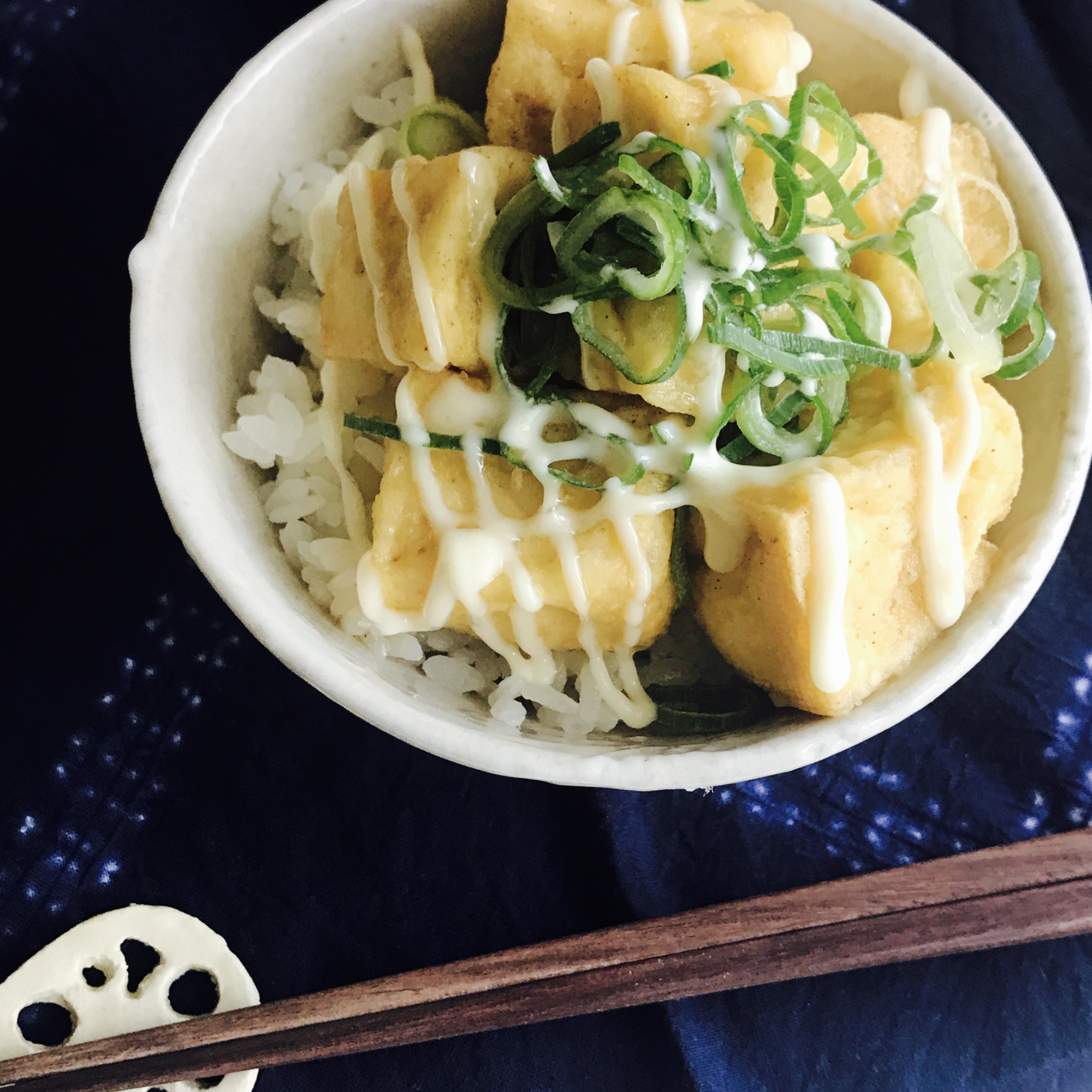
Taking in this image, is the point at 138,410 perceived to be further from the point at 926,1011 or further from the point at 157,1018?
the point at 926,1011

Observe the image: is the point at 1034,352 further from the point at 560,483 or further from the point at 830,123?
the point at 560,483

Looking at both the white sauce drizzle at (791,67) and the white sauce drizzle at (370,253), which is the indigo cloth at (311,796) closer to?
the white sauce drizzle at (370,253)

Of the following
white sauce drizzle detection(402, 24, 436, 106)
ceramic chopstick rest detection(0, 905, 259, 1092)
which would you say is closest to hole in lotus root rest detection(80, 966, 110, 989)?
ceramic chopstick rest detection(0, 905, 259, 1092)

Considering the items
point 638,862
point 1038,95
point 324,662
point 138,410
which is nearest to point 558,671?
point 324,662

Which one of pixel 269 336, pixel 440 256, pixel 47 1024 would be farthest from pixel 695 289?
pixel 47 1024

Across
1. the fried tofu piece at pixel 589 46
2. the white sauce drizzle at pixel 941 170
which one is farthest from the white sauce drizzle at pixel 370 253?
the white sauce drizzle at pixel 941 170
